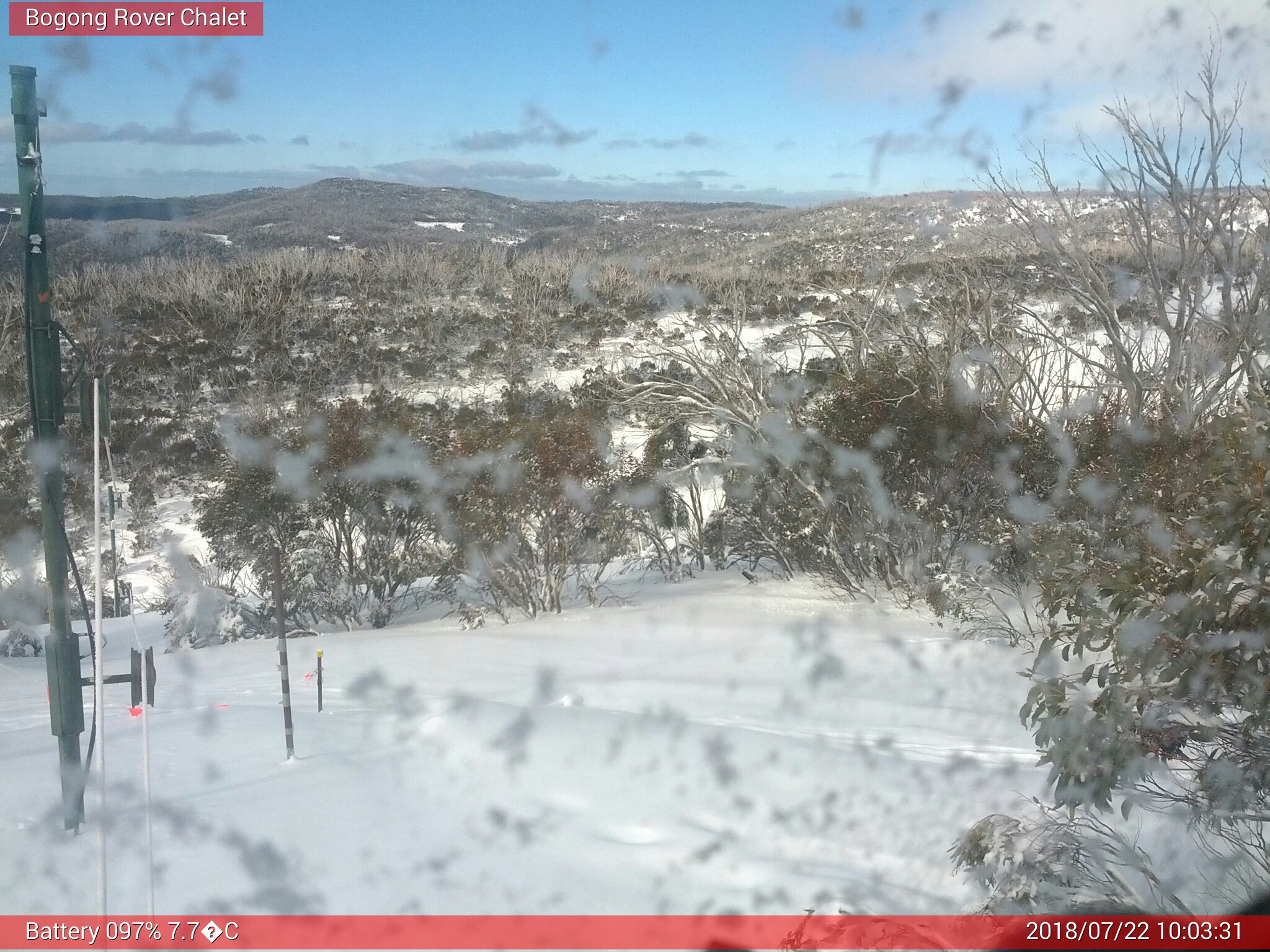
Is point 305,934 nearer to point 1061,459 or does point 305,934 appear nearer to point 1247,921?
point 1247,921

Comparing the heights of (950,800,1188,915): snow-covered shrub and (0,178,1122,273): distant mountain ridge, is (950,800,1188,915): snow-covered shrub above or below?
below

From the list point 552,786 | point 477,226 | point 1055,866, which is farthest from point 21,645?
point 477,226

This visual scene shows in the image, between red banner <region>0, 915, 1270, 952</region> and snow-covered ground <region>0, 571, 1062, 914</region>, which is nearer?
red banner <region>0, 915, 1270, 952</region>

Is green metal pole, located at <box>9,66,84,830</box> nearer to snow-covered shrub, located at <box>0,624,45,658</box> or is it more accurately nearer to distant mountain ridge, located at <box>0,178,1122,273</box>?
snow-covered shrub, located at <box>0,624,45,658</box>

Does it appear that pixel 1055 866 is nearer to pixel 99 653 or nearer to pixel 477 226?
pixel 99 653

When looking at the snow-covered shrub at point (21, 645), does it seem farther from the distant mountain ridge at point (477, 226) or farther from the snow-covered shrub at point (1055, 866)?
the distant mountain ridge at point (477, 226)

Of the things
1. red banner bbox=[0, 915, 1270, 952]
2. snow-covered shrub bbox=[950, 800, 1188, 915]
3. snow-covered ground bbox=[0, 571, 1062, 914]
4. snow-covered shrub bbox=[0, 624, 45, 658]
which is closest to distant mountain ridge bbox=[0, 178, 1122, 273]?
snow-covered shrub bbox=[0, 624, 45, 658]

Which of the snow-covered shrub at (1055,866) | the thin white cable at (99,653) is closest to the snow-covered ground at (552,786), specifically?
the thin white cable at (99,653)
